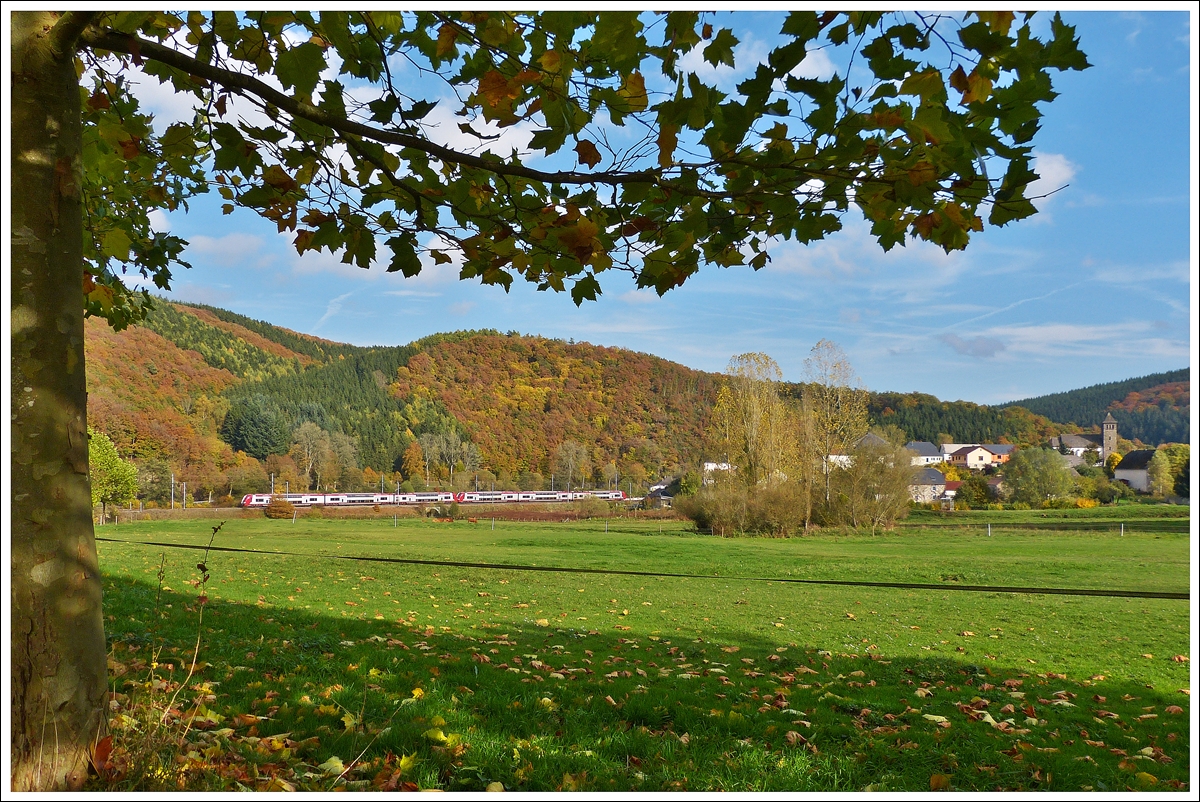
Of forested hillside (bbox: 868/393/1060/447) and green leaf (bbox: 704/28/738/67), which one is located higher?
forested hillside (bbox: 868/393/1060/447)

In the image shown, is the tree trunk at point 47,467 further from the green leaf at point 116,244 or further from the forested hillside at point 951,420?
the forested hillside at point 951,420

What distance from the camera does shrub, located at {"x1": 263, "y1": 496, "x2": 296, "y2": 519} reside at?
4178 cm

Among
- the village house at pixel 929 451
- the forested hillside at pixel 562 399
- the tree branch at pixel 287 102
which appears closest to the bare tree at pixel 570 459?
the forested hillside at pixel 562 399

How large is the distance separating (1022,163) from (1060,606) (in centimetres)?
1481

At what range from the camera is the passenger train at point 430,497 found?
45.3 meters

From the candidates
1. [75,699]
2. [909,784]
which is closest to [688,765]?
[909,784]

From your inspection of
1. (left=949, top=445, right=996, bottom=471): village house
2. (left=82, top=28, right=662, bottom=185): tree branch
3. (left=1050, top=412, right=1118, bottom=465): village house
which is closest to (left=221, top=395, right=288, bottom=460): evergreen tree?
(left=82, top=28, right=662, bottom=185): tree branch

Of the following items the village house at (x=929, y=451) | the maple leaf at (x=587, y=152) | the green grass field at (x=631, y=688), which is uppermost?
the maple leaf at (x=587, y=152)

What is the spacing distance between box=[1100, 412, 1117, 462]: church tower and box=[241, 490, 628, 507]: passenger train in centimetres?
3837

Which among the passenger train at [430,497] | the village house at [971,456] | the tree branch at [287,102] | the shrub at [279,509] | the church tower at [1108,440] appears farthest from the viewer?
the village house at [971,456]

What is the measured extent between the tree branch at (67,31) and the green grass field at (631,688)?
251 centimetres

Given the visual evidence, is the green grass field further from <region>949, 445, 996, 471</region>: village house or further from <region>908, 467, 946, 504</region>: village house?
<region>949, 445, 996, 471</region>: village house

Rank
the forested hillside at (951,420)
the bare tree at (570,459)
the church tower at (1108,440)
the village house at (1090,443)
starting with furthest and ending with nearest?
the forested hillside at (951,420), the bare tree at (570,459), the village house at (1090,443), the church tower at (1108,440)

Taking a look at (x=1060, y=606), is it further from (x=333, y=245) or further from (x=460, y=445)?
(x=460, y=445)
